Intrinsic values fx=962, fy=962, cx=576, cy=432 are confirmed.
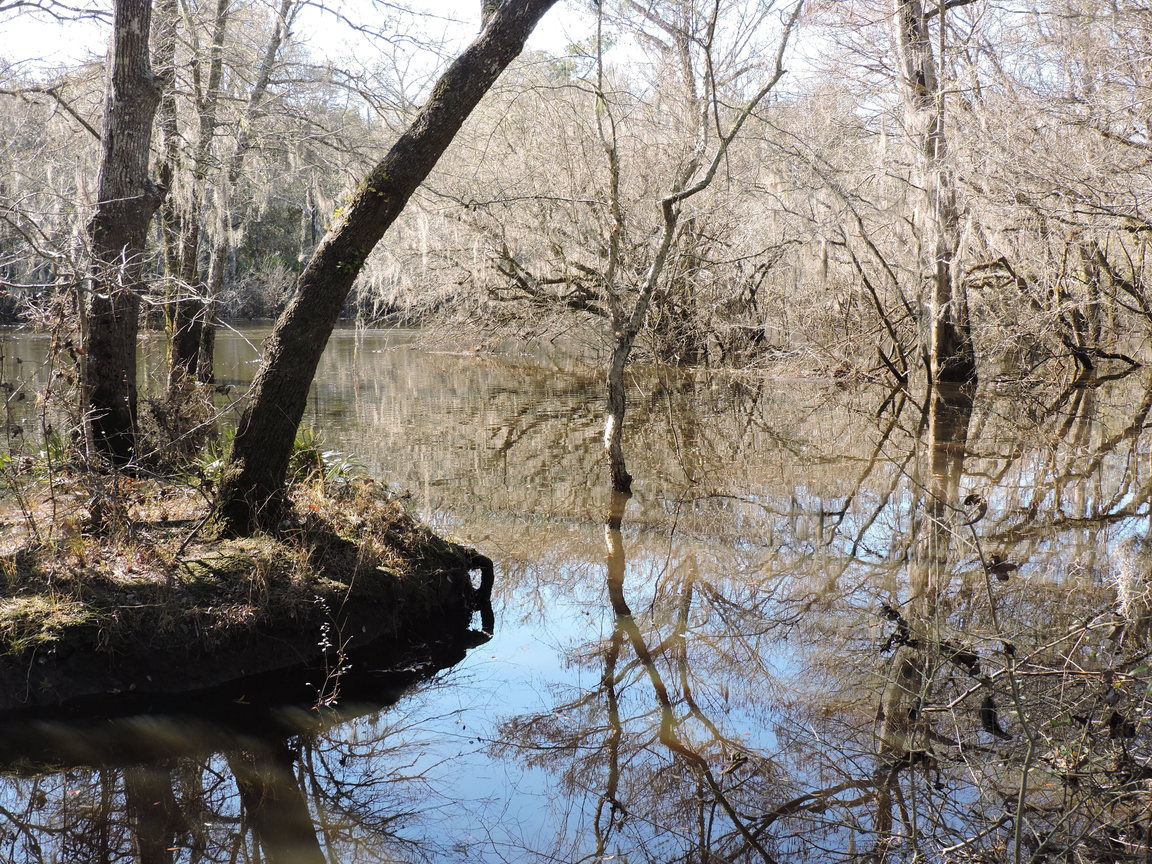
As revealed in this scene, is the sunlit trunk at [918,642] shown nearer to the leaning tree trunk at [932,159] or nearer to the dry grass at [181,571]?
the leaning tree trunk at [932,159]

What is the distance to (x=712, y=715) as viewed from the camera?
15.4ft

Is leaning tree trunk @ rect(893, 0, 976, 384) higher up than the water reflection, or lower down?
higher up

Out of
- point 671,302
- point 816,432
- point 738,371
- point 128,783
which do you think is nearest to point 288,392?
point 128,783

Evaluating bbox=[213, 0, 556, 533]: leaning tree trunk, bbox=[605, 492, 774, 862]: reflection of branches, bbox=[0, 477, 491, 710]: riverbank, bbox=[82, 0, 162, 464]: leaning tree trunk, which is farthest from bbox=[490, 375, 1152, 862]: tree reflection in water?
bbox=[82, 0, 162, 464]: leaning tree trunk

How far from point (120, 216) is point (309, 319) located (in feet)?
5.12

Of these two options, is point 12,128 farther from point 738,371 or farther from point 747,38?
point 738,371

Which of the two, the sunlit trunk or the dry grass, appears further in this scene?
the dry grass

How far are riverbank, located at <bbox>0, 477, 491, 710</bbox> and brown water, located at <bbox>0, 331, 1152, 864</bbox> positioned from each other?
286 mm

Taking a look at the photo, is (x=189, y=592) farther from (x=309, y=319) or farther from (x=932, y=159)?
(x=932, y=159)

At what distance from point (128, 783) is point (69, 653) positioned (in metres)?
0.97

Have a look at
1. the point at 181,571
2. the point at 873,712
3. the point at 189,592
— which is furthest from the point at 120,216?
the point at 873,712

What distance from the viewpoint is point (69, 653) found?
15.2ft

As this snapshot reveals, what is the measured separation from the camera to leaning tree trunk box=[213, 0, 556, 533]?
5.52m

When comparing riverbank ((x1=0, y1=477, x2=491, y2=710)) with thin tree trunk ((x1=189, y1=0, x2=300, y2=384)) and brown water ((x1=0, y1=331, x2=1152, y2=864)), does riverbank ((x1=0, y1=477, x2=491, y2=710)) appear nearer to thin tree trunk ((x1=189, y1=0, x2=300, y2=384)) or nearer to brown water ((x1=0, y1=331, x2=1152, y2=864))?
brown water ((x1=0, y1=331, x2=1152, y2=864))
